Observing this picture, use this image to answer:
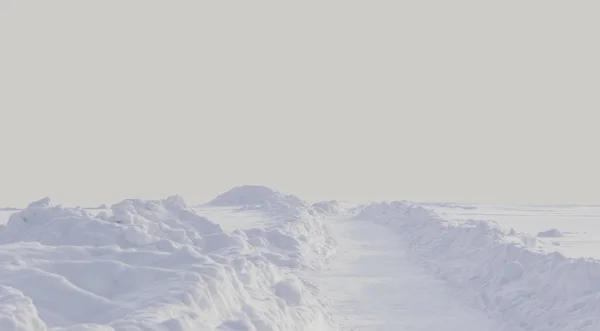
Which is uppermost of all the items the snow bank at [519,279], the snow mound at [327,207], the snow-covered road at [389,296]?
the snow mound at [327,207]

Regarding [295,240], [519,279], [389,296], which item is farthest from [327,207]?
[519,279]

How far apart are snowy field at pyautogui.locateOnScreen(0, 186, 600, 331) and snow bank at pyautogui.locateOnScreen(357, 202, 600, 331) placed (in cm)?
3

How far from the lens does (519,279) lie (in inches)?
575

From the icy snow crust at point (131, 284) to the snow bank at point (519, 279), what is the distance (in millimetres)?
3302

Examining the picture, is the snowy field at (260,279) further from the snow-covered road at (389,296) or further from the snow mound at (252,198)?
the snow mound at (252,198)

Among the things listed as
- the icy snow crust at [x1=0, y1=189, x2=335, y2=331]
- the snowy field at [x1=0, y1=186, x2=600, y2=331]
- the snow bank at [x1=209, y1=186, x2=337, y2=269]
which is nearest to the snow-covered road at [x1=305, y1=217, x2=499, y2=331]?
the snowy field at [x1=0, y1=186, x2=600, y2=331]

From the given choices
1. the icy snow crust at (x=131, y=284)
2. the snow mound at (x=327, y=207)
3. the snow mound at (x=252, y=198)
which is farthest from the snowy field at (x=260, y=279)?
the snow mound at (x=327, y=207)

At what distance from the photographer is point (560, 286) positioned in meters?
12.9

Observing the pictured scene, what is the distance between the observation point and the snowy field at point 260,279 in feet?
29.0

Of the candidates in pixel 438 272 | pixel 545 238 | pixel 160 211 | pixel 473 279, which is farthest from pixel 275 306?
pixel 545 238

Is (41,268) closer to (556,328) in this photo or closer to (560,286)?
(556,328)

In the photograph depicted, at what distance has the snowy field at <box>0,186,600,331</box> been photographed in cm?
884

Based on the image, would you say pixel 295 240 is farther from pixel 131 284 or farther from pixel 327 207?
pixel 327 207

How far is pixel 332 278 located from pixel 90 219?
611 cm
